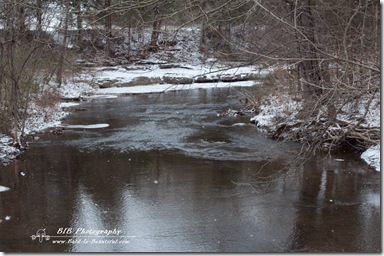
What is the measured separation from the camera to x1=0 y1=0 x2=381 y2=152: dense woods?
19.8 ft

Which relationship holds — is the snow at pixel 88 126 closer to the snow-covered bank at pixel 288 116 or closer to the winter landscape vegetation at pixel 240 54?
the winter landscape vegetation at pixel 240 54

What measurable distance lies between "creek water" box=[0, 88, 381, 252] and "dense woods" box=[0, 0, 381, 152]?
95 centimetres

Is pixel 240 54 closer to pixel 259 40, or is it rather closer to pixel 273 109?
pixel 259 40

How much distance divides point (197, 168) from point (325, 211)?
3410mm

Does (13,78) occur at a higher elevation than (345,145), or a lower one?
higher

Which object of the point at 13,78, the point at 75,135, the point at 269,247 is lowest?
the point at 269,247

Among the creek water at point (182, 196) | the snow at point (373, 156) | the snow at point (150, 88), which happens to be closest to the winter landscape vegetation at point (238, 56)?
the snow at point (373, 156)

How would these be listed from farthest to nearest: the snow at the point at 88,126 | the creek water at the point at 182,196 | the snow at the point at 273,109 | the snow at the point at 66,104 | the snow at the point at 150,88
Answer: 1. the snow at the point at 150,88
2. the snow at the point at 66,104
3. the snow at the point at 88,126
4. the snow at the point at 273,109
5. the creek water at the point at 182,196

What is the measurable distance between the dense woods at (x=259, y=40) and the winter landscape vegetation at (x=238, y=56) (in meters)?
0.04

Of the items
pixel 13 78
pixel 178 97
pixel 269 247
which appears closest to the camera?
pixel 269 247

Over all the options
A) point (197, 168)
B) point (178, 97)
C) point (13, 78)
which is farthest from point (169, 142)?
point (178, 97)

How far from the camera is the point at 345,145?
1227 centimetres

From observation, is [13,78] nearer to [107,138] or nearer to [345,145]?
[107,138]

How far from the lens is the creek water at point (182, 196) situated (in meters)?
6.80
